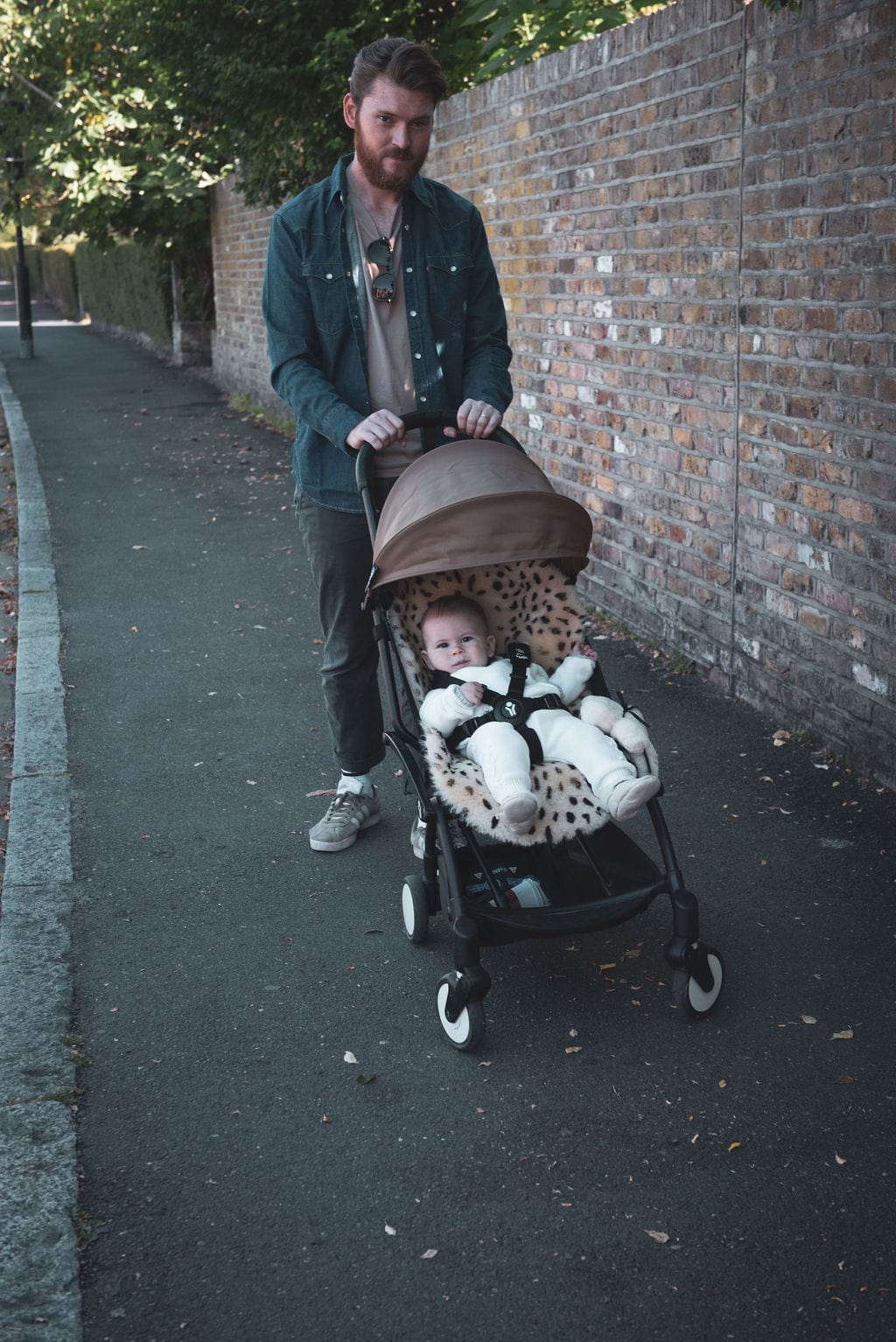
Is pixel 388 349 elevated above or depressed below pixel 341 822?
above

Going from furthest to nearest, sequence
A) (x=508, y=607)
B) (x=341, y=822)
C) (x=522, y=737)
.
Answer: (x=341, y=822), (x=508, y=607), (x=522, y=737)

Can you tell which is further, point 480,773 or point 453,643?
point 453,643

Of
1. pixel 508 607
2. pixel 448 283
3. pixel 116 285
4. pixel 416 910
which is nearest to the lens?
pixel 416 910

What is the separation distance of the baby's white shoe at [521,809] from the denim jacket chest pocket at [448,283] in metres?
1.65

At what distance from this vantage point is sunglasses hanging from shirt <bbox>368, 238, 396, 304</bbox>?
407 centimetres

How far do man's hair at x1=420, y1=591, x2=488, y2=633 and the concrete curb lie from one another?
146cm

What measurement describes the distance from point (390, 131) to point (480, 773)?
1.85 meters

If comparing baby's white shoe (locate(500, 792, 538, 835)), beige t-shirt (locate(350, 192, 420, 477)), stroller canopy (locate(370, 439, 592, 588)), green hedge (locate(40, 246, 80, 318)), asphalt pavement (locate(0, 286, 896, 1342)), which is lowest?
asphalt pavement (locate(0, 286, 896, 1342))

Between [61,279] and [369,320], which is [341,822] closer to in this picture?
[369,320]

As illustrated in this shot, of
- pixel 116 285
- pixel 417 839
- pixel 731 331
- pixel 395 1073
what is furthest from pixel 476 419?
pixel 116 285

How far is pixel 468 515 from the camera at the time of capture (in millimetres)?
3637

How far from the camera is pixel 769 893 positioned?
422 cm

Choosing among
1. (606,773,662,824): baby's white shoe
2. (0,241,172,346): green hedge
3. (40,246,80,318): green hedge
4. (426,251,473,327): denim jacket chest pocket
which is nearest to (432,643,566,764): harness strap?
(606,773,662,824): baby's white shoe

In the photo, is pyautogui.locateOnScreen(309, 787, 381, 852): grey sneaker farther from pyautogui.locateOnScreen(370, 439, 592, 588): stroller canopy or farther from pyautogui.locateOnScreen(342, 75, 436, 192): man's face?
pyautogui.locateOnScreen(342, 75, 436, 192): man's face
